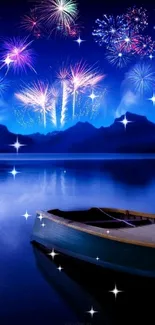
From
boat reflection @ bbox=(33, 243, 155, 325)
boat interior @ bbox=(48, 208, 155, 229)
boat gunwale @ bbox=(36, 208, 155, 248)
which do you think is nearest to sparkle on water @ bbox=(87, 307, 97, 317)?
boat reflection @ bbox=(33, 243, 155, 325)

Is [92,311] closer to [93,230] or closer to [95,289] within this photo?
[95,289]

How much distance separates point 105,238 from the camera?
35.4ft

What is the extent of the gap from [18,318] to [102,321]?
1.77 m

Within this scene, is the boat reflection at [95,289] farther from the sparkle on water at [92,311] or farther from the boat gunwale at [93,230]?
the boat gunwale at [93,230]

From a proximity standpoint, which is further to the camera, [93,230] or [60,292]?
[93,230]

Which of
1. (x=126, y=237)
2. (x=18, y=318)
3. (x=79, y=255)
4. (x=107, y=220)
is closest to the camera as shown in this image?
(x=18, y=318)

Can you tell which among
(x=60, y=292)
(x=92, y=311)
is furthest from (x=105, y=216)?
(x=92, y=311)

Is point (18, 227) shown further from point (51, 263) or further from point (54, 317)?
point (54, 317)

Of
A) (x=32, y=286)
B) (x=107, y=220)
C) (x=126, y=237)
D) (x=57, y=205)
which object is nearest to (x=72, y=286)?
(x=32, y=286)

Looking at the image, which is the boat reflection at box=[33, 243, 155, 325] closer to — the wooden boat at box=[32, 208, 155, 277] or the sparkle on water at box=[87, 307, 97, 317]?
the sparkle on water at box=[87, 307, 97, 317]

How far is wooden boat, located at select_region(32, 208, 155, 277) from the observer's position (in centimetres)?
1012

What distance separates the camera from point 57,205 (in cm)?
2984

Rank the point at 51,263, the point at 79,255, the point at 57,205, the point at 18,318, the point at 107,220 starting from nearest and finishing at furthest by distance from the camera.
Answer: the point at 18,318, the point at 79,255, the point at 51,263, the point at 107,220, the point at 57,205

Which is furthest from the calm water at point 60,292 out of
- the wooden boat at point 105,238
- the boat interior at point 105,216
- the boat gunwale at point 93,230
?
the boat interior at point 105,216
